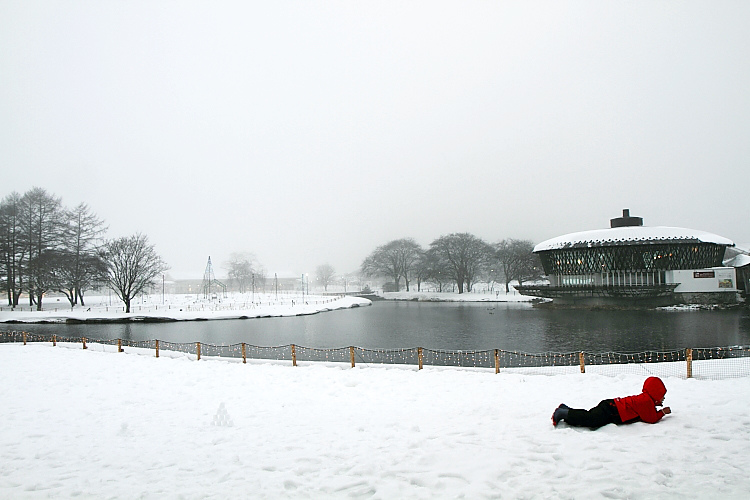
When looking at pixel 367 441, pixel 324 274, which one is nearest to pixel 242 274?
pixel 324 274

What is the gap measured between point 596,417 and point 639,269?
60.6m

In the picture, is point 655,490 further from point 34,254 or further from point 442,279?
point 442,279

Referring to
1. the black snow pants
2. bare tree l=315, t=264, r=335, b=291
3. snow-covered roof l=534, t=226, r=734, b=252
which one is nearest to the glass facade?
snow-covered roof l=534, t=226, r=734, b=252

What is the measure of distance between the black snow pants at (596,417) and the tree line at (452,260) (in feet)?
249

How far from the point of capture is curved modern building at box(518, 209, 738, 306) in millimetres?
51875

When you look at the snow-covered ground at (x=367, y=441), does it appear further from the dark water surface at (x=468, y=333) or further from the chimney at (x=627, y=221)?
the chimney at (x=627, y=221)

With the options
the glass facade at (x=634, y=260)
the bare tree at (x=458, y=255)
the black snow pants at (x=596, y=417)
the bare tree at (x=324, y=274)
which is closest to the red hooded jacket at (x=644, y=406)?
the black snow pants at (x=596, y=417)

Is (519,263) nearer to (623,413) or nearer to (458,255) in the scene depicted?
(458,255)

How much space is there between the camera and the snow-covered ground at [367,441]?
16.9 ft

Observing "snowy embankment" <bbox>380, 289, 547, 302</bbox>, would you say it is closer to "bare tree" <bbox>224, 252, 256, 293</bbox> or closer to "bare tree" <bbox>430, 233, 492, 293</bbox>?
"bare tree" <bbox>430, 233, 492, 293</bbox>

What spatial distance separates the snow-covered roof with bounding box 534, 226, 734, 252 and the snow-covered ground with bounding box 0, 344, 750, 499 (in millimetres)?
52903

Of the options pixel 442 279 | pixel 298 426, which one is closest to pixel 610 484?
pixel 298 426

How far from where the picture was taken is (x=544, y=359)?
60.2ft

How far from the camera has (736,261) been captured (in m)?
60.5
